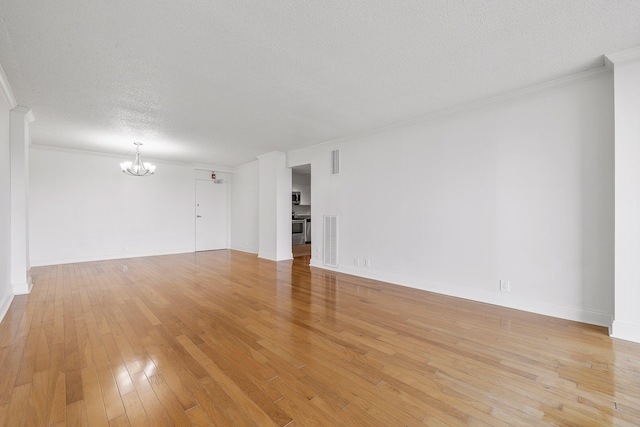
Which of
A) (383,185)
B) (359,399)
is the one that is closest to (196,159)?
(383,185)

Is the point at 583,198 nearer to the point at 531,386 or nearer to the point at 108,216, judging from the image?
the point at 531,386

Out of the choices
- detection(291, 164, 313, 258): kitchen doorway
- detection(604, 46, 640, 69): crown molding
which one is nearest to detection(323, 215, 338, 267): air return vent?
detection(291, 164, 313, 258): kitchen doorway

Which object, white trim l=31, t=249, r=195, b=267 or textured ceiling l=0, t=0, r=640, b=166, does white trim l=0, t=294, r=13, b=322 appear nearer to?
textured ceiling l=0, t=0, r=640, b=166

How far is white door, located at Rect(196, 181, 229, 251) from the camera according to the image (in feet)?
26.2

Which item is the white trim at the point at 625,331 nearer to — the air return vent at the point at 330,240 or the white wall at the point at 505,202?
the white wall at the point at 505,202

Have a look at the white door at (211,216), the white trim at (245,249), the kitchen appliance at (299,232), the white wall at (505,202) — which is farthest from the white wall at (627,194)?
the white door at (211,216)

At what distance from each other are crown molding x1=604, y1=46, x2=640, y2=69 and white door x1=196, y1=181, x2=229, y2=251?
8189mm

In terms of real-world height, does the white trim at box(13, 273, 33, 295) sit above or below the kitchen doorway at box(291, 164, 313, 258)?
below

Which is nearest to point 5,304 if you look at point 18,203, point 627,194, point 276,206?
point 18,203

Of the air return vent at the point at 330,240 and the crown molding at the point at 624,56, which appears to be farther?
the air return vent at the point at 330,240

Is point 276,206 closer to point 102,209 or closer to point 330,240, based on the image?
point 330,240

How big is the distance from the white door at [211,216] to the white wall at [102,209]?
21 centimetres

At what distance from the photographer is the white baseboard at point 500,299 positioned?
9.05ft

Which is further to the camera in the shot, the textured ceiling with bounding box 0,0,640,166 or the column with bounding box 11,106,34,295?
the column with bounding box 11,106,34,295
